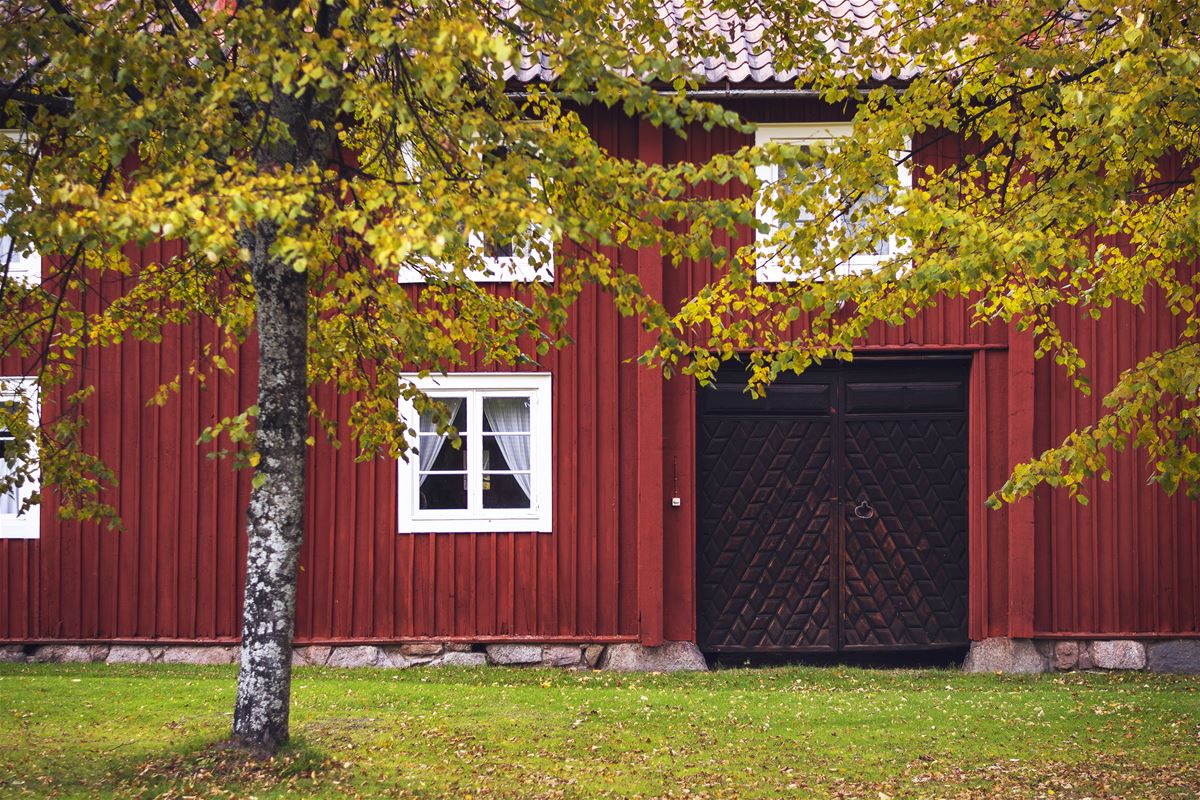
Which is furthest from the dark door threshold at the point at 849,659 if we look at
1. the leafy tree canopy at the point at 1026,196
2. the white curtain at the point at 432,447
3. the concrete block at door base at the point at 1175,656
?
the leafy tree canopy at the point at 1026,196

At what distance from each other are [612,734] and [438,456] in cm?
426

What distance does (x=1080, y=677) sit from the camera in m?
12.1

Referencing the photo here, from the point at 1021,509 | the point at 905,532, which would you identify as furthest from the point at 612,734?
the point at 1021,509

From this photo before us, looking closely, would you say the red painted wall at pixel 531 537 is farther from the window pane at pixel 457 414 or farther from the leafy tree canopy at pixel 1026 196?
the leafy tree canopy at pixel 1026 196

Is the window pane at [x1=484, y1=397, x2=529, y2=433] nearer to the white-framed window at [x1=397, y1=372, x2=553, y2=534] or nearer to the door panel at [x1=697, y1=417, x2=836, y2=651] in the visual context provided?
the white-framed window at [x1=397, y1=372, x2=553, y2=534]

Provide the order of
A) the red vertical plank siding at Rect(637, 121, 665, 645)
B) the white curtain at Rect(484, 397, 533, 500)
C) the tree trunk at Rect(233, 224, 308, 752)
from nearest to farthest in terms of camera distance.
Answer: the tree trunk at Rect(233, 224, 308, 752), the red vertical plank siding at Rect(637, 121, 665, 645), the white curtain at Rect(484, 397, 533, 500)

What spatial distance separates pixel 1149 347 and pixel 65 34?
991 centimetres

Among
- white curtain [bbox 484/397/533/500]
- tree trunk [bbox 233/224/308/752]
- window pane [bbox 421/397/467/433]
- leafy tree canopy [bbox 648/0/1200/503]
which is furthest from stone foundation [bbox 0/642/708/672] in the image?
tree trunk [bbox 233/224/308/752]

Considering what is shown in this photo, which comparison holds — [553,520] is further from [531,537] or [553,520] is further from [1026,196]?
[1026,196]

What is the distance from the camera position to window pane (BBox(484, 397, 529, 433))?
12586 millimetres

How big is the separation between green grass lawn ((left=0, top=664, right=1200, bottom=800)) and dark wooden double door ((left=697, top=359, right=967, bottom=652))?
0.63 metres

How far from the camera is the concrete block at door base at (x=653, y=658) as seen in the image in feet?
40.7

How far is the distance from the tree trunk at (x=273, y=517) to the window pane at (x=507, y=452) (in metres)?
5.06

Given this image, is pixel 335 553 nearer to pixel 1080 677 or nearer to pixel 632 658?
pixel 632 658
